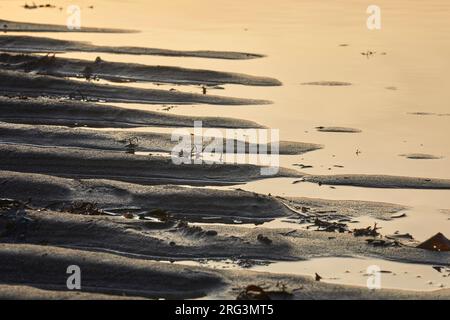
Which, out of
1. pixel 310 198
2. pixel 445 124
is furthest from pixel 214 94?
pixel 310 198

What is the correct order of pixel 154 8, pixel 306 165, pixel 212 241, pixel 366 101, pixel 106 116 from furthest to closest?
pixel 154 8, pixel 366 101, pixel 106 116, pixel 306 165, pixel 212 241

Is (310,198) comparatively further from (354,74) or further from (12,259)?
(354,74)

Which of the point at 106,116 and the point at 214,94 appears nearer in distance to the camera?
the point at 106,116

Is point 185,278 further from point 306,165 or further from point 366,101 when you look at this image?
Result: point 366,101

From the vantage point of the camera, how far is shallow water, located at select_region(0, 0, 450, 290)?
930 cm

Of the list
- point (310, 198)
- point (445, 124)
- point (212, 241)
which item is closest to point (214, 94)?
point (445, 124)

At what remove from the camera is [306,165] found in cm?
1012

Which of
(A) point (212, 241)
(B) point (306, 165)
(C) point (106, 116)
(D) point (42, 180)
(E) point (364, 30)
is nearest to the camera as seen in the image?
(A) point (212, 241)

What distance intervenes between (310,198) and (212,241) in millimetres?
1425

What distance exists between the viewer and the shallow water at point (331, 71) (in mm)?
9305

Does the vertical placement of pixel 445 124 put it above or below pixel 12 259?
above

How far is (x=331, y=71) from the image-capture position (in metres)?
15.2

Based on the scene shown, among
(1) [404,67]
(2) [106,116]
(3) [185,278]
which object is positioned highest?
(1) [404,67]

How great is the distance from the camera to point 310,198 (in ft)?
29.3
